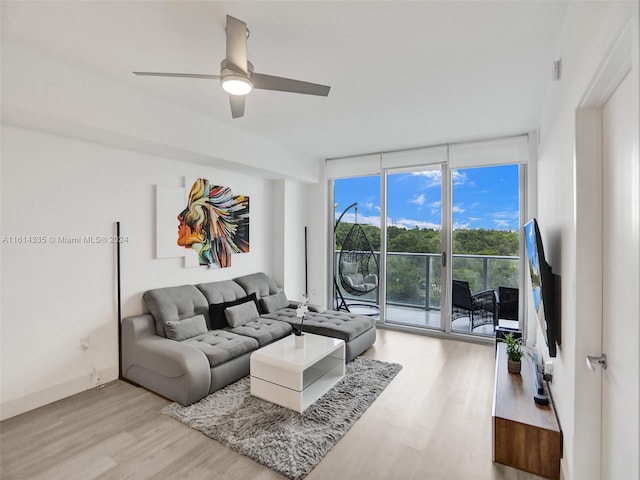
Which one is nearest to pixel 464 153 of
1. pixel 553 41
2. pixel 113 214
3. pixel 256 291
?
pixel 553 41

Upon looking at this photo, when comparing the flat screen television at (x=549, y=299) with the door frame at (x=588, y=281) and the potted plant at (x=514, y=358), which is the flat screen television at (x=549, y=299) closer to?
→ the door frame at (x=588, y=281)

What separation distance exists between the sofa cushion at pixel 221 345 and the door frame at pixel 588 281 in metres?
2.56

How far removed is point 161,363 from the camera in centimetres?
285

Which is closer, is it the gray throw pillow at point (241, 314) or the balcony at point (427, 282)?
the gray throw pillow at point (241, 314)

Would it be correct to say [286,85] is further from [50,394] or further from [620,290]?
[50,394]

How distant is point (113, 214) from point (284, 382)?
Answer: 233 centimetres

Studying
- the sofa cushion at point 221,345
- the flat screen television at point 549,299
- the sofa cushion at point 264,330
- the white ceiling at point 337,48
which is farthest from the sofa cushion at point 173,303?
the flat screen television at point 549,299

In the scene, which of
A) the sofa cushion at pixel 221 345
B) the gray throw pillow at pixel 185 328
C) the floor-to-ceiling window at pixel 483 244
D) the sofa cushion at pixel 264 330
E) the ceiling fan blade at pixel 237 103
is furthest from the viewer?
the floor-to-ceiling window at pixel 483 244

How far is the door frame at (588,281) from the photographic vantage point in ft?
4.81

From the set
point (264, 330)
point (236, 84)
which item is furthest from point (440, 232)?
point (236, 84)

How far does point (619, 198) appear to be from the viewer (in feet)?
4.17

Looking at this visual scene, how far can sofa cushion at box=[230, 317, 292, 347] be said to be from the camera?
11.4 feet

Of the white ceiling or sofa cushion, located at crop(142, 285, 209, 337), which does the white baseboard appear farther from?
the white ceiling

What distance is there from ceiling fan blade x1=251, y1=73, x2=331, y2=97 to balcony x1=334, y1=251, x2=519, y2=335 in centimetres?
343
